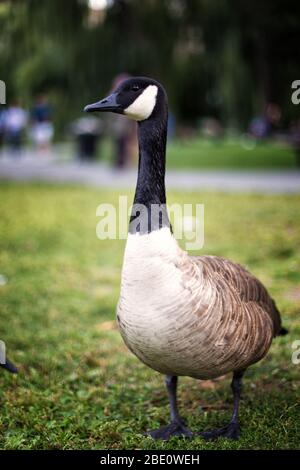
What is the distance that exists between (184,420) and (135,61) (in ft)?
42.5

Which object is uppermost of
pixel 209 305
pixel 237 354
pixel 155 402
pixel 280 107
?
pixel 280 107

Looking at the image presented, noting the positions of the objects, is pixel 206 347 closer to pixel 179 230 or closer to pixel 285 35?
pixel 179 230

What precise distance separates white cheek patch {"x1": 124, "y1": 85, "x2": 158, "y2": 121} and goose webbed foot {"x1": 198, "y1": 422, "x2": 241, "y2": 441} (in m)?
1.59

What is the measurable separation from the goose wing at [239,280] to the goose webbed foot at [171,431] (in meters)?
0.70

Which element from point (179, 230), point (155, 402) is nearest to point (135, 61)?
point (179, 230)

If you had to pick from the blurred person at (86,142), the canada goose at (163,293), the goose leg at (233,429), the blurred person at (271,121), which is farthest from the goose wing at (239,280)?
the blurred person at (86,142)

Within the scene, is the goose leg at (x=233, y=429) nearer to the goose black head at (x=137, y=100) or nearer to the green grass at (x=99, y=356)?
the green grass at (x=99, y=356)

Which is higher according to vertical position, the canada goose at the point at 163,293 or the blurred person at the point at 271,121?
the blurred person at the point at 271,121

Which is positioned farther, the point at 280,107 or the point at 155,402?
the point at 280,107

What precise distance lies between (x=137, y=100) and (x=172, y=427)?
1.64 meters

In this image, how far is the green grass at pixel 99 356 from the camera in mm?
3221

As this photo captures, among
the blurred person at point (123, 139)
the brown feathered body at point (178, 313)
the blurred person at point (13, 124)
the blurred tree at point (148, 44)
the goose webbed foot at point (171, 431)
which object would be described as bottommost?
the goose webbed foot at point (171, 431)

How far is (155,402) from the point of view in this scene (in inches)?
145

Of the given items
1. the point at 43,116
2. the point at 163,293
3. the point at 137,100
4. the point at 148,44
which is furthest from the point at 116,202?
the point at 43,116
